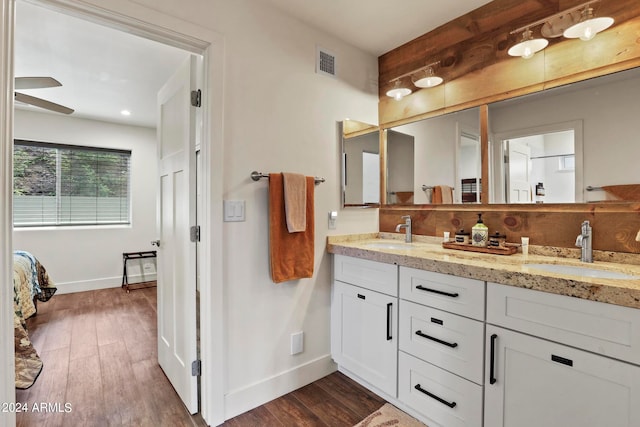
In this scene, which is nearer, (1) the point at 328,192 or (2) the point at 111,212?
(1) the point at 328,192

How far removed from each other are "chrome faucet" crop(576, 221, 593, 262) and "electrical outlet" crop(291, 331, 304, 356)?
1673 mm

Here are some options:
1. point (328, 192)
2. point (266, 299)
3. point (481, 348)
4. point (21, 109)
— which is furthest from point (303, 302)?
point (21, 109)

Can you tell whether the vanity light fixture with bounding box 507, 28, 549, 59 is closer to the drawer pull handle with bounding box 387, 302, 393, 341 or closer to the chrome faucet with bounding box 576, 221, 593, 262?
the chrome faucet with bounding box 576, 221, 593, 262

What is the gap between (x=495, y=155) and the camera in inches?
76.2

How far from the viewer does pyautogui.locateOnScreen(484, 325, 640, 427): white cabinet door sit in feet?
3.51

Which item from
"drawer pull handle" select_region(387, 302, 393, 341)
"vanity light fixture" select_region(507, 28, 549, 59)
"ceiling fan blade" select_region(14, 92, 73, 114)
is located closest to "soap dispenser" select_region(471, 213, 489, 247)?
"drawer pull handle" select_region(387, 302, 393, 341)

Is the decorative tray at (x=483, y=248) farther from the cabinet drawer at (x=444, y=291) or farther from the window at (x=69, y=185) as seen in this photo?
the window at (x=69, y=185)

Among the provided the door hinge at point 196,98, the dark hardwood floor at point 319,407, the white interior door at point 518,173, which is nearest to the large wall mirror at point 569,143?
the white interior door at point 518,173

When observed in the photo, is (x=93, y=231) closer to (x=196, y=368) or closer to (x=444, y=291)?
(x=196, y=368)

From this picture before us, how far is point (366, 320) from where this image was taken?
6.42 feet

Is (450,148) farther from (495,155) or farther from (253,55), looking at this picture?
(253,55)

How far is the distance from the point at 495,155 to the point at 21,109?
17.5ft

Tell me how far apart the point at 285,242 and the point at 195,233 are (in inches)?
20.7

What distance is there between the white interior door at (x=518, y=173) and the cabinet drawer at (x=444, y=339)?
871 millimetres
